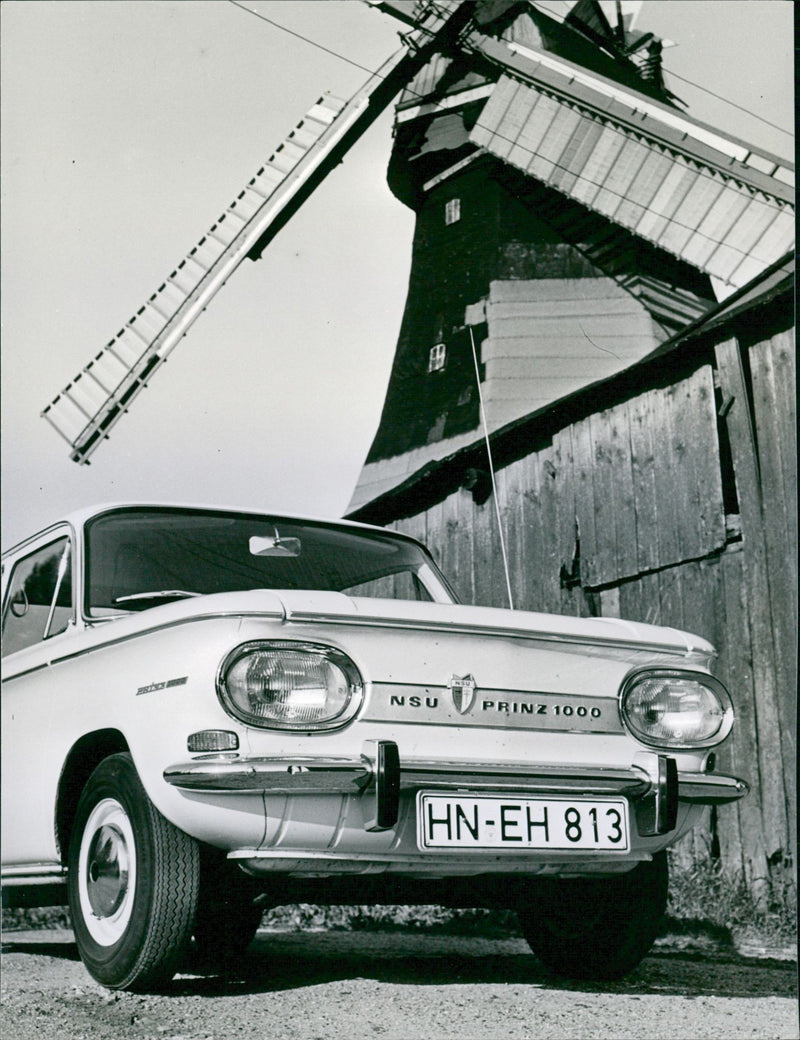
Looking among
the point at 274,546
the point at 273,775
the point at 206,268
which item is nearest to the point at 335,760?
the point at 273,775

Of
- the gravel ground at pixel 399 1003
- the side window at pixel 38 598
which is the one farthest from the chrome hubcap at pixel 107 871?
the side window at pixel 38 598

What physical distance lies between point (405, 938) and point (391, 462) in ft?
8.96

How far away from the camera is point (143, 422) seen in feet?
20.8

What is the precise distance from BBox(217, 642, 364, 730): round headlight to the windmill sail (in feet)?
10.8

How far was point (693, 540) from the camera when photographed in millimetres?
5613

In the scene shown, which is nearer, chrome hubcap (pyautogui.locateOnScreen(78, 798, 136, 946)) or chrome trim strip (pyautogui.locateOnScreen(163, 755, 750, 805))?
chrome trim strip (pyautogui.locateOnScreen(163, 755, 750, 805))

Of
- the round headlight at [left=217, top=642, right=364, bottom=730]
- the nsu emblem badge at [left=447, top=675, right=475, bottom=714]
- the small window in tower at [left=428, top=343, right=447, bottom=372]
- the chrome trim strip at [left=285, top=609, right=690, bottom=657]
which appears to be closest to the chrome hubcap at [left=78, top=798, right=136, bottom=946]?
the round headlight at [left=217, top=642, right=364, bottom=730]

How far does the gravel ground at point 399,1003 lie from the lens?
8.76ft

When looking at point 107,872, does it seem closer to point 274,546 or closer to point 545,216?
point 274,546

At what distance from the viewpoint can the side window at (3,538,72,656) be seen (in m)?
3.74

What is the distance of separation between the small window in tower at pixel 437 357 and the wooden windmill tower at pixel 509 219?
3 cm

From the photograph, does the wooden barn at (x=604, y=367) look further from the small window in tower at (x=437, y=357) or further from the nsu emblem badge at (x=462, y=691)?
the nsu emblem badge at (x=462, y=691)

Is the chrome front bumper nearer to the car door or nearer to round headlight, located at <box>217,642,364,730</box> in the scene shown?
round headlight, located at <box>217,642,364,730</box>

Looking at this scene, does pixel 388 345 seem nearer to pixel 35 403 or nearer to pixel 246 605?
pixel 35 403
